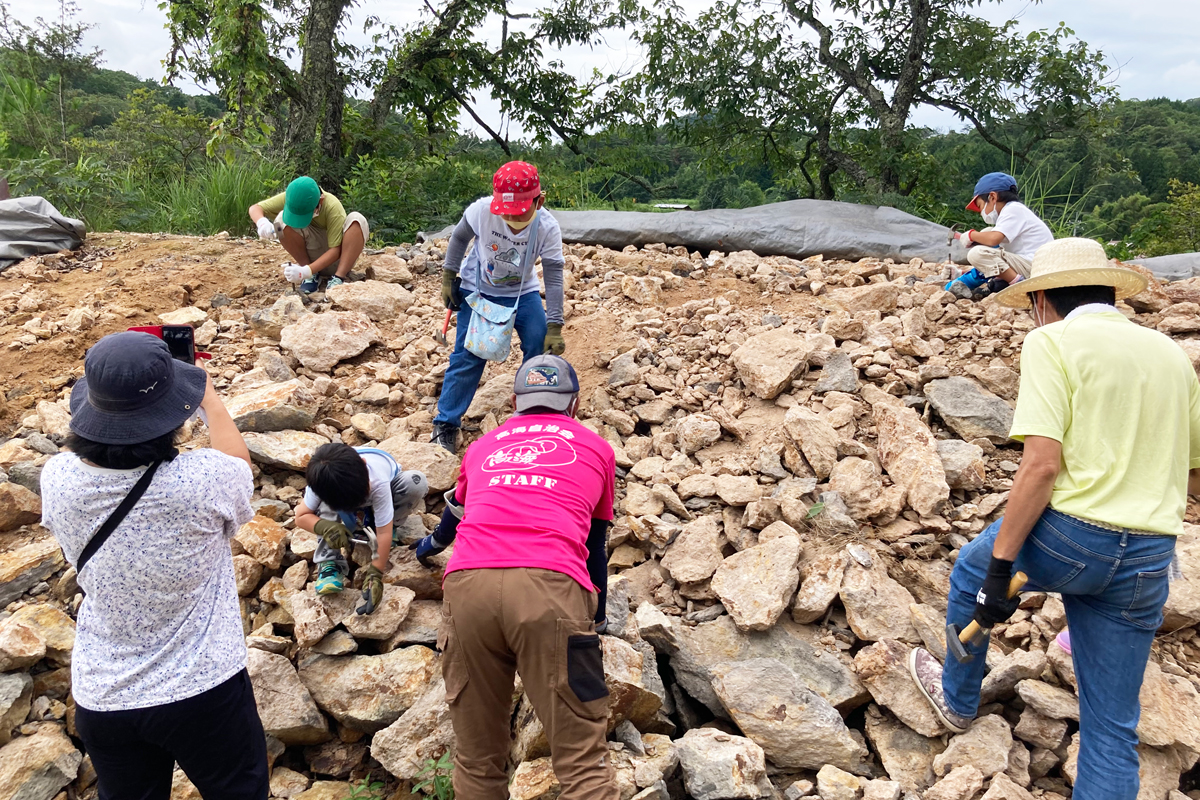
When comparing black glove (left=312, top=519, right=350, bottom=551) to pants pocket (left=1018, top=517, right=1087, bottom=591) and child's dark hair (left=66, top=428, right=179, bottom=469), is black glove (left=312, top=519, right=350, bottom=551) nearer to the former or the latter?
child's dark hair (left=66, top=428, right=179, bottom=469)

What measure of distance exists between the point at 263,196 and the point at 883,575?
6.41m

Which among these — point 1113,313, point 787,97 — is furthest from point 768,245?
→ point 1113,313

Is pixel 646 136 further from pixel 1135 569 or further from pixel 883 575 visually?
pixel 1135 569

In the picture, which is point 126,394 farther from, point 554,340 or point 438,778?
point 554,340

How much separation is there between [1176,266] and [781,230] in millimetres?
2795

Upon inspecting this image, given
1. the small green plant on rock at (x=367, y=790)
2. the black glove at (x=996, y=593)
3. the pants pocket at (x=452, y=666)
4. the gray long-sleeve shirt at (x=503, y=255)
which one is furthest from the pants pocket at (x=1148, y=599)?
the gray long-sleeve shirt at (x=503, y=255)

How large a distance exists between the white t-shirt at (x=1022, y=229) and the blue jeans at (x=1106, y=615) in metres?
3.18

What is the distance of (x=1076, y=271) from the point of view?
209 centimetres

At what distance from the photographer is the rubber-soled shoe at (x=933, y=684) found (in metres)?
2.46

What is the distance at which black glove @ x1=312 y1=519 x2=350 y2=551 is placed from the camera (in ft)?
9.19

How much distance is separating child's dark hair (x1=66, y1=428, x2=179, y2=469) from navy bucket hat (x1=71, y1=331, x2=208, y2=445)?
1cm

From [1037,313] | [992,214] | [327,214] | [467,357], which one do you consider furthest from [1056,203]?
[327,214]

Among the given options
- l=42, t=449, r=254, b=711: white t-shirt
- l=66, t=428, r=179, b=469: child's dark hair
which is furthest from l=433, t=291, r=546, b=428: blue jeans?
l=66, t=428, r=179, b=469: child's dark hair

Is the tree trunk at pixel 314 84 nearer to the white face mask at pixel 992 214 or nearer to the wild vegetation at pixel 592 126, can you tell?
the wild vegetation at pixel 592 126
